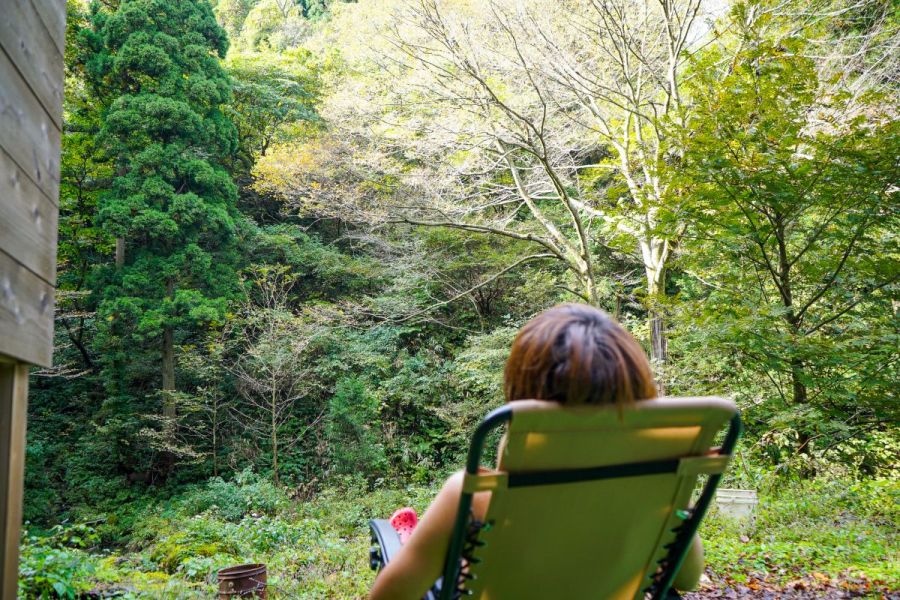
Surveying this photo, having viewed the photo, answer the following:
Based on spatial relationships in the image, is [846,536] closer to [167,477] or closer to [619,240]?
[619,240]

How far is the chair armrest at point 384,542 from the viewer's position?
1.35m


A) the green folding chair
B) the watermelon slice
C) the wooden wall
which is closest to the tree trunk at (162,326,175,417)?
the wooden wall

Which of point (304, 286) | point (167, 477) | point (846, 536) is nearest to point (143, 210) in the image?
point (304, 286)

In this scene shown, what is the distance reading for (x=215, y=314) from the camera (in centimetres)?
983

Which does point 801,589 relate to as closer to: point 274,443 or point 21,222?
point 21,222

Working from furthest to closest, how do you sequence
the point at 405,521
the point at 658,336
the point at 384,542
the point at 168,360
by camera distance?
the point at 168,360 → the point at 658,336 → the point at 405,521 → the point at 384,542

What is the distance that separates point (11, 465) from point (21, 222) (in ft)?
1.77

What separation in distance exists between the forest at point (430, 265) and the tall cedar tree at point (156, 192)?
49 millimetres

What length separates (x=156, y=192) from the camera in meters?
10.0

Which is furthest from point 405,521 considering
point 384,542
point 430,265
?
point 430,265

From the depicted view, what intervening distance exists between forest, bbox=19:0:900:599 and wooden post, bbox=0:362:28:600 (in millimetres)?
1641

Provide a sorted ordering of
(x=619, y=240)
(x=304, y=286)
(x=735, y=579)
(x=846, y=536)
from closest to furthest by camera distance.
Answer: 1. (x=735, y=579)
2. (x=846, y=536)
3. (x=619, y=240)
4. (x=304, y=286)

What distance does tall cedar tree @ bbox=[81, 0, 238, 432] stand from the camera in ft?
32.2

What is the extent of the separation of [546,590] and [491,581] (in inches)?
4.5
